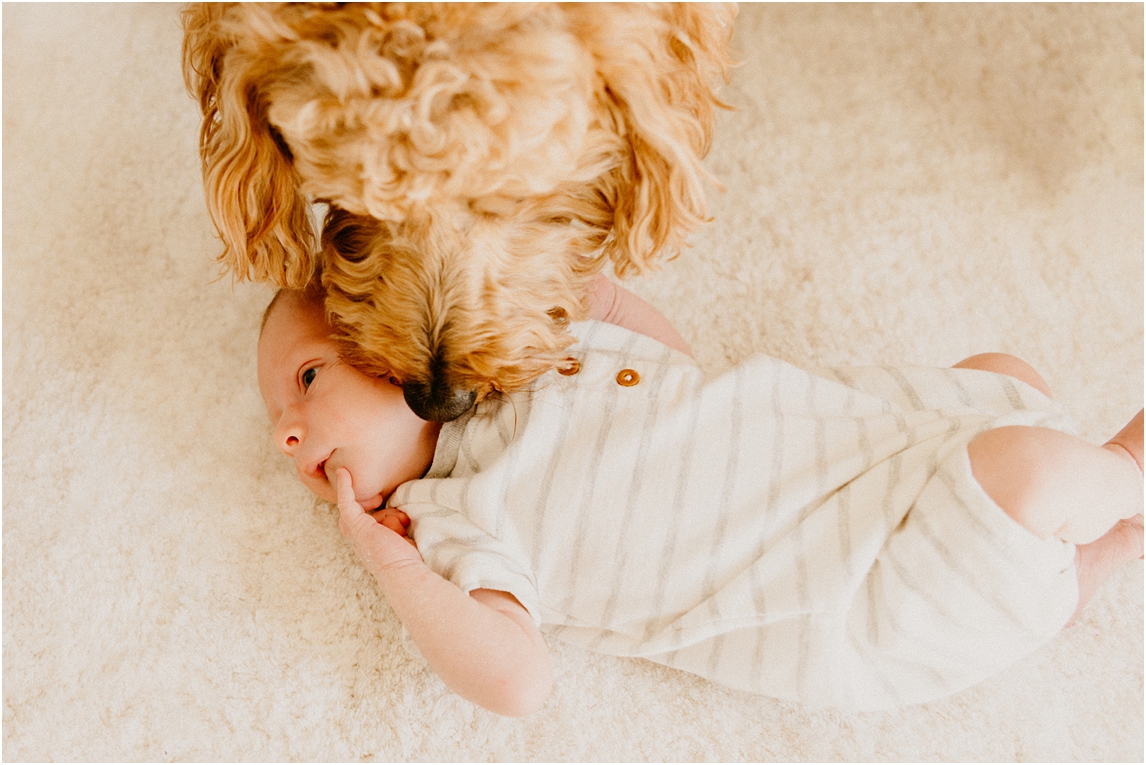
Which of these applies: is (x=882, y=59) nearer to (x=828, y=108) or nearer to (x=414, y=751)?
(x=828, y=108)

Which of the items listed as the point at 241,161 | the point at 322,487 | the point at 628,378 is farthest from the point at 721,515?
the point at 241,161

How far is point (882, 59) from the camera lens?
1.96 meters

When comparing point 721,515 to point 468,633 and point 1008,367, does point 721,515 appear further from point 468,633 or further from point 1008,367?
point 1008,367

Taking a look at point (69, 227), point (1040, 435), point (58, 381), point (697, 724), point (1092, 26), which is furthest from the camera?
point (1092, 26)

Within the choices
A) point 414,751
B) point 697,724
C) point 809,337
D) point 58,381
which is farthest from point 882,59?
point 58,381

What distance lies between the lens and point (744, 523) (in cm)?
126

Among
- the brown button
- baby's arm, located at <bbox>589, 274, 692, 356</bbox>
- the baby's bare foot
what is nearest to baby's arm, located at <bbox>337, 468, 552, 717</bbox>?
the brown button

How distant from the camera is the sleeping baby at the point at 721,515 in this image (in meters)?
1.16

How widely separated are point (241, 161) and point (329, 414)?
1.24 feet

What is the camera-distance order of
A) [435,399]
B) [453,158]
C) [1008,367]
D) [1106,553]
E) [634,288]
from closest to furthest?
[453,158] → [435,399] → [1106,553] → [1008,367] → [634,288]

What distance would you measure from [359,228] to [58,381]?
0.82 metres

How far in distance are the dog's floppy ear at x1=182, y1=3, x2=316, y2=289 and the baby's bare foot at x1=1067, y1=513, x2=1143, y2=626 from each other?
1.31 m

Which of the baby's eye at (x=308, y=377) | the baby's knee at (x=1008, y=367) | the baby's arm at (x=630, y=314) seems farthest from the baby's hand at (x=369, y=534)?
the baby's knee at (x=1008, y=367)

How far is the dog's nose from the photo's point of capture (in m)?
1.17
